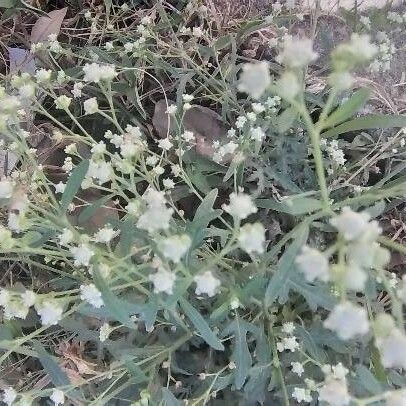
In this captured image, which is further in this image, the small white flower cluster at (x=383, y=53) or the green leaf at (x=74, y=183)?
the small white flower cluster at (x=383, y=53)

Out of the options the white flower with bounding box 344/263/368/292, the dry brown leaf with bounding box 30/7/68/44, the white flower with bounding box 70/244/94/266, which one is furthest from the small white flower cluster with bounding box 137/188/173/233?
the dry brown leaf with bounding box 30/7/68/44

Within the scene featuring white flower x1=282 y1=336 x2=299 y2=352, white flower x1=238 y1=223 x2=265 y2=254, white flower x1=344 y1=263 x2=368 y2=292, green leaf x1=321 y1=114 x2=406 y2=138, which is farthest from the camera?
white flower x1=282 y1=336 x2=299 y2=352

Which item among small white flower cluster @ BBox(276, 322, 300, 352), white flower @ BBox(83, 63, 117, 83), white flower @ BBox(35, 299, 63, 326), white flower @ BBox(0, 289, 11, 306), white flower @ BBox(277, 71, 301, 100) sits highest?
white flower @ BBox(277, 71, 301, 100)

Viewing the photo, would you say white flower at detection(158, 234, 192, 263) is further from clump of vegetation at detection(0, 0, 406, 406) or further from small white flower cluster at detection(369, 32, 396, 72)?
small white flower cluster at detection(369, 32, 396, 72)

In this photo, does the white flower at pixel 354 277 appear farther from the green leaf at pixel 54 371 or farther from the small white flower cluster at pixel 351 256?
the green leaf at pixel 54 371

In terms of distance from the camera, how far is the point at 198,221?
39.3 inches

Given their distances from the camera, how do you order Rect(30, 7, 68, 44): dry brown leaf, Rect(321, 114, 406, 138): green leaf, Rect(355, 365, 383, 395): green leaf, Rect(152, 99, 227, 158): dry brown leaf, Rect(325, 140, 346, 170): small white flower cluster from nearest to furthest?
Rect(355, 365, 383, 395): green leaf
Rect(321, 114, 406, 138): green leaf
Rect(325, 140, 346, 170): small white flower cluster
Rect(152, 99, 227, 158): dry brown leaf
Rect(30, 7, 68, 44): dry brown leaf

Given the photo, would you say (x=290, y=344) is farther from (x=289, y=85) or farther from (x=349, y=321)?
(x=289, y=85)

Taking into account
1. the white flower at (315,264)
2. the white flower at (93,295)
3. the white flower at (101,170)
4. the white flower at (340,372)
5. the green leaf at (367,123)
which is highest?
the white flower at (315,264)

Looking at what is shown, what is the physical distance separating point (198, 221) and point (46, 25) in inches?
29.5

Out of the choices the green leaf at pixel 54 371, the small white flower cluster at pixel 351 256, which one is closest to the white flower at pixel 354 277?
the small white flower cluster at pixel 351 256

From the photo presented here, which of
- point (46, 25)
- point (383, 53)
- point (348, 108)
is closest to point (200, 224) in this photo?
point (348, 108)

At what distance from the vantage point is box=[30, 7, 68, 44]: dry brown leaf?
1.51m

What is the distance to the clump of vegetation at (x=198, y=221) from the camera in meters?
0.85
